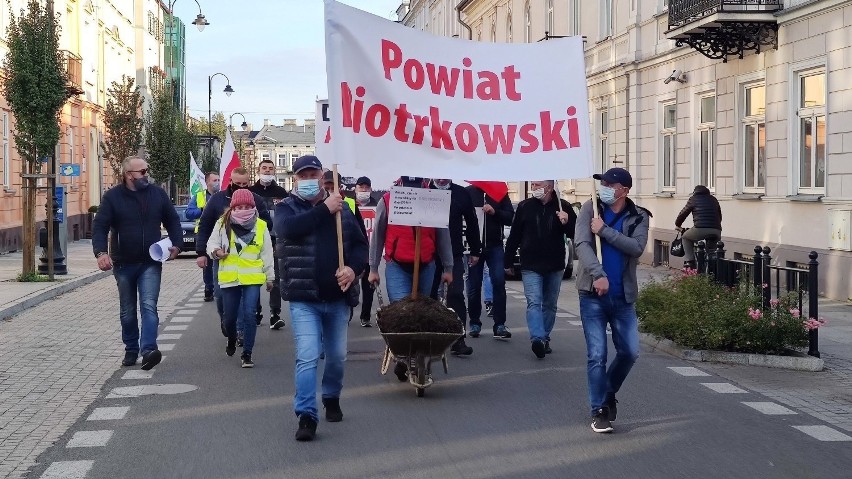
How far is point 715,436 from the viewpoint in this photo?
26.0 ft

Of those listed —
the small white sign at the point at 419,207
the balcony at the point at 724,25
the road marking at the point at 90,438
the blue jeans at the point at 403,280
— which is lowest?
the road marking at the point at 90,438

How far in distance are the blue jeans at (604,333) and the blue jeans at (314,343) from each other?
1639 millimetres

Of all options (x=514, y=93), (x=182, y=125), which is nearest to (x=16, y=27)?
(x=514, y=93)

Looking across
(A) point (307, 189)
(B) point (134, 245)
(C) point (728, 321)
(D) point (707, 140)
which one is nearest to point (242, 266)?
(B) point (134, 245)

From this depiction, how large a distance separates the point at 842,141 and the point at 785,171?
2221mm

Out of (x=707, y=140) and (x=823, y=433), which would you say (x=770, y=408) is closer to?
(x=823, y=433)

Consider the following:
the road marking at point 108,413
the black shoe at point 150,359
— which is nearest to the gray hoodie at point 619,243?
the road marking at point 108,413

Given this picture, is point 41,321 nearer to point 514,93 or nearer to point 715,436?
point 514,93

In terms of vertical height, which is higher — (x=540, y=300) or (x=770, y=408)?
(x=540, y=300)

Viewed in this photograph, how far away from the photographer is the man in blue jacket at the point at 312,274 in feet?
25.5

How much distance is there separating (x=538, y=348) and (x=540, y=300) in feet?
1.49

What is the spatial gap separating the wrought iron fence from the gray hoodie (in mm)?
3621

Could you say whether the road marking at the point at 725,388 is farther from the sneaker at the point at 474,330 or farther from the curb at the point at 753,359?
the sneaker at the point at 474,330

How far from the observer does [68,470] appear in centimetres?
693
